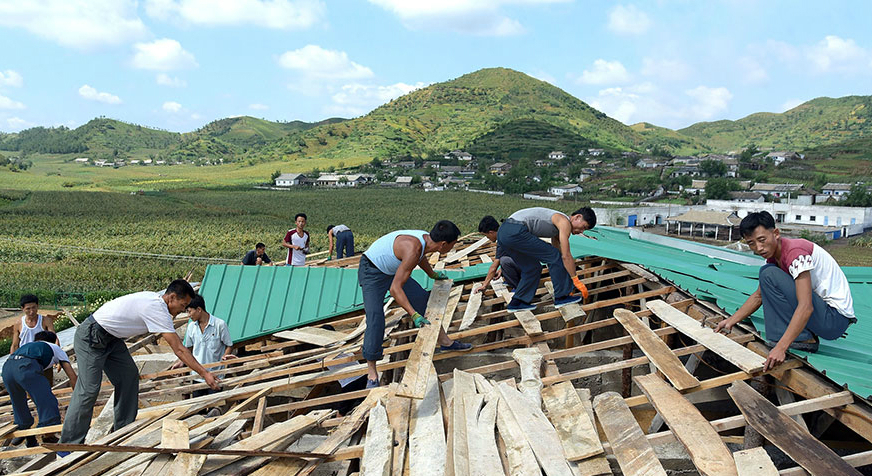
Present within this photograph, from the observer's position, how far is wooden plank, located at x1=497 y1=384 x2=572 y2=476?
2.96m

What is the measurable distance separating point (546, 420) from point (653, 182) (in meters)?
84.9

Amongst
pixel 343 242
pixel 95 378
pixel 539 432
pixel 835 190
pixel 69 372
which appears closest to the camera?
pixel 539 432

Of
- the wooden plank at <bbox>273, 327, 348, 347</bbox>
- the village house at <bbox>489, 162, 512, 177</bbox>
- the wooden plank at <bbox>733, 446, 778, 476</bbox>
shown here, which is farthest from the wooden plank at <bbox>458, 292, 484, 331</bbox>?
the village house at <bbox>489, 162, 512, 177</bbox>

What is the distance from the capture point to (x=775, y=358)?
346 centimetres

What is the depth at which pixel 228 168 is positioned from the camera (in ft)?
423

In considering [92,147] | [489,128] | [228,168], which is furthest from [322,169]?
[92,147]

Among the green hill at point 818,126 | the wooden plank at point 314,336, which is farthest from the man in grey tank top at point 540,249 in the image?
the green hill at point 818,126

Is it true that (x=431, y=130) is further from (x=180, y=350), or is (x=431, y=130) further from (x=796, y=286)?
(x=796, y=286)

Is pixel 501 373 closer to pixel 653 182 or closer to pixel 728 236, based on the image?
pixel 728 236

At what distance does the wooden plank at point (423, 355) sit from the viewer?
12.9 ft

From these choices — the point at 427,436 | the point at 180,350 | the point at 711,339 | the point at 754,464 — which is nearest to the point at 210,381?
the point at 180,350

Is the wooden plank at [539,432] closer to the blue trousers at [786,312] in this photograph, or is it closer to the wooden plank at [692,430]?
the wooden plank at [692,430]

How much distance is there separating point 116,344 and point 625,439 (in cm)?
419

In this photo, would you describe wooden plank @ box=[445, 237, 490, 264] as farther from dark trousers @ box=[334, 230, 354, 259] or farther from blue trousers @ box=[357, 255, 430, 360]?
blue trousers @ box=[357, 255, 430, 360]
